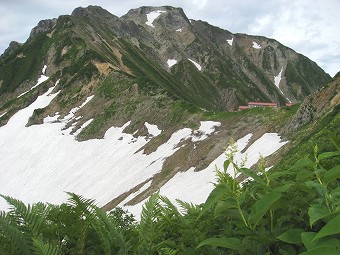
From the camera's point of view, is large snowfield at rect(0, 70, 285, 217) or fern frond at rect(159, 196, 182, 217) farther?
large snowfield at rect(0, 70, 285, 217)

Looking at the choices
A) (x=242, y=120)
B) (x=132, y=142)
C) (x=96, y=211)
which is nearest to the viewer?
(x=96, y=211)

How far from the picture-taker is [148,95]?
64875 mm

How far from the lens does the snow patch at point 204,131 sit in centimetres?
4593

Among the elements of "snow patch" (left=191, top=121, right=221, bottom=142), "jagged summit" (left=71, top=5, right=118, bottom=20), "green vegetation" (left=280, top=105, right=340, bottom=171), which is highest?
"jagged summit" (left=71, top=5, right=118, bottom=20)

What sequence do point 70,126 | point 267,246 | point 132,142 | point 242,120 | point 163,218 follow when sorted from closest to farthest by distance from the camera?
point 267,246 → point 163,218 → point 242,120 → point 132,142 → point 70,126

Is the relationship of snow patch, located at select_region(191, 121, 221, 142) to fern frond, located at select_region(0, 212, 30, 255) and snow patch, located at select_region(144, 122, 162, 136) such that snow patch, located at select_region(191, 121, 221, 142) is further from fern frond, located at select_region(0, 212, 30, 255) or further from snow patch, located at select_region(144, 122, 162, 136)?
fern frond, located at select_region(0, 212, 30, 255)

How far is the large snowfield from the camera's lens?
36.8 meters

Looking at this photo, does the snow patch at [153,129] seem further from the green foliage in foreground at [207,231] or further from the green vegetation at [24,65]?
the green vegetation at [24,65]

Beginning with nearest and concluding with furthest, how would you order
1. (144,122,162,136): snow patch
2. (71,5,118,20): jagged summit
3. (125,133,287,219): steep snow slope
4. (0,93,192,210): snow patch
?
(125,133,287,219): steep snow slope < (0,93,192,210): snow patch < (144,122,162,136): snow patch < (71,5,118,20): jagged summit

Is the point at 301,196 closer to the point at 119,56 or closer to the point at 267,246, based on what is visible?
the point at 267,246

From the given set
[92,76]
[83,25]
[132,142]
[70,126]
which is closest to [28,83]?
[83,25]

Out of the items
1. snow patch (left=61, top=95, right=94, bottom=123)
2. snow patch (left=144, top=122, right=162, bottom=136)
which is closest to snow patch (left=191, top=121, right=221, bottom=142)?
snow patch (left=144, top=122, right=162, bottom=136)

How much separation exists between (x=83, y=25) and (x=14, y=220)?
392 feet

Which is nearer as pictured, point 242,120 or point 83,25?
point 242,120
